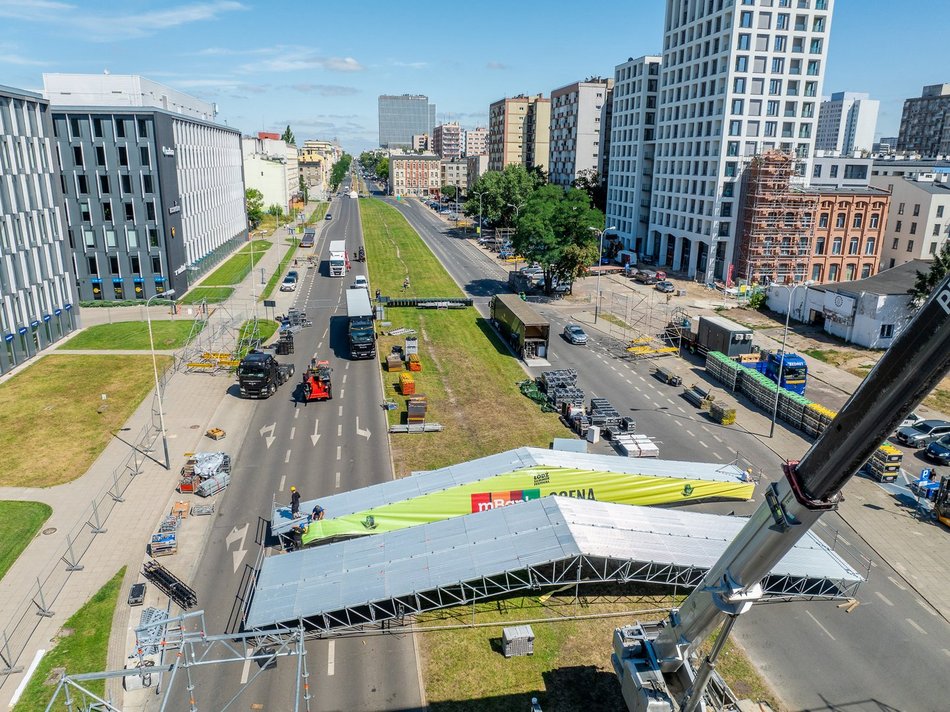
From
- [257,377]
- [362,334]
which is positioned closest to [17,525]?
[257,377]

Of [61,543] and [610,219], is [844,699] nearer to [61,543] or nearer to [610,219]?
[61,543]

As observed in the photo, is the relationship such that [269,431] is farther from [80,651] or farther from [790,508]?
[790,508]

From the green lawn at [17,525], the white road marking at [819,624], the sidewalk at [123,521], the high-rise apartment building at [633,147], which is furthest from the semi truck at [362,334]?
the high-rise apartment building at [633,147]

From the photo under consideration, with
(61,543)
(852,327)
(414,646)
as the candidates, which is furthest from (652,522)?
(852,327)

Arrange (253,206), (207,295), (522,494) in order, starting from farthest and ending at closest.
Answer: (253,206) → (207,295) → (522,494)

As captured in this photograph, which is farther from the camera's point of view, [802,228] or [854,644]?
[802,228]

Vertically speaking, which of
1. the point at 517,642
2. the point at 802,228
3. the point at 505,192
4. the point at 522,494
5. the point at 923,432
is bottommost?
the point at 517,642
